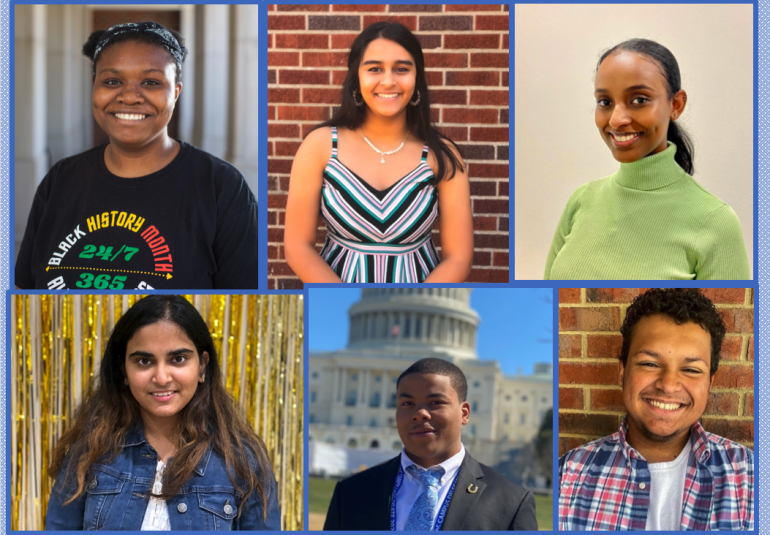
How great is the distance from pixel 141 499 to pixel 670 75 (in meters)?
2.49

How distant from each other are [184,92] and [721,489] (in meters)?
2.64

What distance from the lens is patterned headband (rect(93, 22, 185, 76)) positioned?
328 cm

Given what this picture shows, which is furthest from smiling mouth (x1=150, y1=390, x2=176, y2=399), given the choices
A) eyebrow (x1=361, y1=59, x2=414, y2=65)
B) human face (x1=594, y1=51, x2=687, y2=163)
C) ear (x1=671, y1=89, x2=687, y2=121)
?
ear (x1=671, y1=89, x2=687, y2=121)

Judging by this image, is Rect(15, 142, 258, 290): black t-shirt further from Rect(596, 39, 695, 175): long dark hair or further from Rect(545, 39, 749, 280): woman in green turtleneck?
Rect(596, 39, 695, 175): long dark hair

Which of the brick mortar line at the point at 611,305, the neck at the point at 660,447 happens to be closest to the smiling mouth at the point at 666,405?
the neck at the point at 660,447

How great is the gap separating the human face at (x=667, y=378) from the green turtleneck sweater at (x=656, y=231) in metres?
0.21

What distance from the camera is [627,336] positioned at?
127 inches

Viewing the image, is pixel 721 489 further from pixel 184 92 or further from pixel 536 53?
pixel 184 92

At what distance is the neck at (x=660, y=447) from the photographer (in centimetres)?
317

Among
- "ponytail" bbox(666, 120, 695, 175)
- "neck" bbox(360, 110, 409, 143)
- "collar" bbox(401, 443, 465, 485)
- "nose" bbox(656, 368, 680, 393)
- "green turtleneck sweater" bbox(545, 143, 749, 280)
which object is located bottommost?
"collar" bbox(401, 443, 465, 485)

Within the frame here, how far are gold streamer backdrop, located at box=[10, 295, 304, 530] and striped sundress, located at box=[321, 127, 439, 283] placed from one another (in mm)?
278

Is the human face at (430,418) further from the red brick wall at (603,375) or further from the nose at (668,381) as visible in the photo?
the nose at (668,381)

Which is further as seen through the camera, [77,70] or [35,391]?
[77,70]

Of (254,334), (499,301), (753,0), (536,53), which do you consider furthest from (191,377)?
(753,0)
